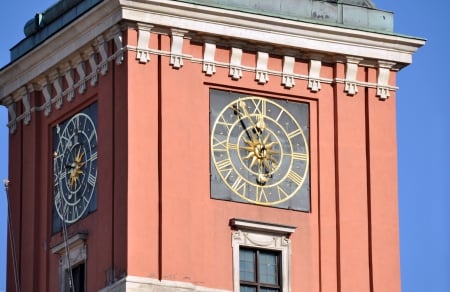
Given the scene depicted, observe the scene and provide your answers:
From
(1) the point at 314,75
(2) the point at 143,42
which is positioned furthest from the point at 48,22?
(1) the point at 314,75

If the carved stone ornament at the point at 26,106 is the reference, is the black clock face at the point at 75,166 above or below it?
below

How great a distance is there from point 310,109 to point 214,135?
70.5 inches

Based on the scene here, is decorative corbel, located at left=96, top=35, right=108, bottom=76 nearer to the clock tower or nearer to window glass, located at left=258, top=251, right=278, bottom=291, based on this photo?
the clock tower

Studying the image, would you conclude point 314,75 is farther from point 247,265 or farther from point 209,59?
point 247,265

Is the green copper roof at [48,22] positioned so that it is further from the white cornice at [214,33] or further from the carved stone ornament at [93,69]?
the carved stone ornament at [93,69]

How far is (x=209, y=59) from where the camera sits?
4619 centimetres

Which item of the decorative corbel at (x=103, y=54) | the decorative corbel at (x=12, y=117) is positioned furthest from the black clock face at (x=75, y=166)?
the decorative corbel at (x=12, y=117)

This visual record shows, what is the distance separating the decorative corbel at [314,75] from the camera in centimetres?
4700

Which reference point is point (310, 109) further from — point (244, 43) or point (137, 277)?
point (137, 277)

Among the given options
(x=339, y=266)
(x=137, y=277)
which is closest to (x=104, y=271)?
(x=137, y=277)

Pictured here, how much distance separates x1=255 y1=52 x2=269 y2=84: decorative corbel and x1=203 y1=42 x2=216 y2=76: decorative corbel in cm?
76

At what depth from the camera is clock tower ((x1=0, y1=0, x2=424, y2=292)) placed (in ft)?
148

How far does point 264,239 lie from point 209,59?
2.89 metres

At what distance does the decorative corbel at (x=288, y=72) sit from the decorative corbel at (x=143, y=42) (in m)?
2.38
